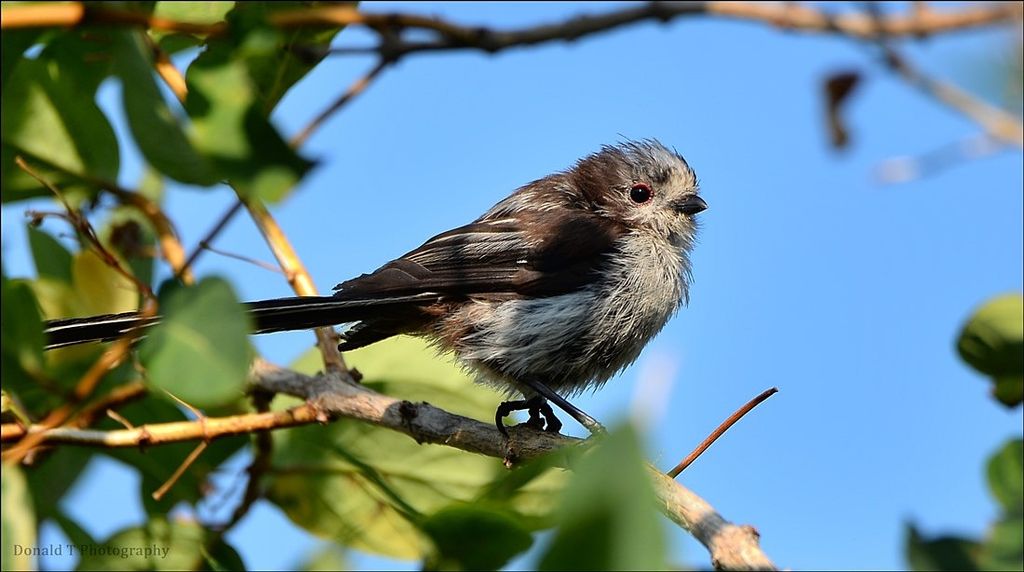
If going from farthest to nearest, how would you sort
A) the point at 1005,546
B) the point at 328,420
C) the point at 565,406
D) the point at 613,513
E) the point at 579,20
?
the point at 565,406
the point at 328,420
the point at 579,20
the point at 1005,546
the point at 613,513

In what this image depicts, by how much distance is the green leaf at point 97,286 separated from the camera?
12.2 ft

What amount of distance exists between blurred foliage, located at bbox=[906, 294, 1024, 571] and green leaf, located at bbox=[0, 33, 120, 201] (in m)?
2.51

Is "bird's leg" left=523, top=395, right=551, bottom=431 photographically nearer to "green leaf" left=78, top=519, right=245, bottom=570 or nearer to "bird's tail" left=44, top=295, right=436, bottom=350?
"bird's tail" left=44, top=295, right=436, bottom=350

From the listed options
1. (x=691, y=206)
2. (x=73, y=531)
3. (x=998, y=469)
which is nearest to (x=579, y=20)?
(x=998, y=469)

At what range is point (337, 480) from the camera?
3.72 meters

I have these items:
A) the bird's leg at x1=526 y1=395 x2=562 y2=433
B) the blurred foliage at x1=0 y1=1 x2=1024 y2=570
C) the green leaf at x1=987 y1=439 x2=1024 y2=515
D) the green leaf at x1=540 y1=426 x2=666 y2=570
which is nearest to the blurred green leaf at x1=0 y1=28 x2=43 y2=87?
the blurred foliage at x1=0 y1=1 x2=1024 y2=570

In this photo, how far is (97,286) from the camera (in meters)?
3.75

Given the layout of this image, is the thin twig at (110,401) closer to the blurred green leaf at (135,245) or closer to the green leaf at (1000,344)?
the blurred green leaf at (135,245)

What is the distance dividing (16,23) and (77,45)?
48 cm

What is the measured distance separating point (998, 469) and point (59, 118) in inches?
107

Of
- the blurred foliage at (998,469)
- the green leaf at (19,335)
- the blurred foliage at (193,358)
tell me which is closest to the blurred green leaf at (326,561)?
the blurred foliage at (193,358)

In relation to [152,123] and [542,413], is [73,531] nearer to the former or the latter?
[152,123]

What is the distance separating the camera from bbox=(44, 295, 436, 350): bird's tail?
126 inches

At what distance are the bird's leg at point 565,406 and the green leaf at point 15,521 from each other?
6.82ft
